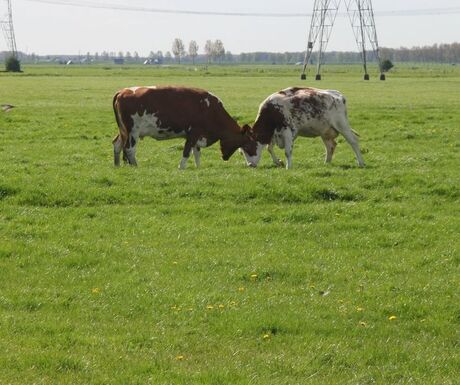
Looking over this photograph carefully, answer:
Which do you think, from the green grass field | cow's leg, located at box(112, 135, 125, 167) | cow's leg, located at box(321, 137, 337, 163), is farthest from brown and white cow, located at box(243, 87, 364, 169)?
cow's leg, located at box(112, 135, 125, 167)

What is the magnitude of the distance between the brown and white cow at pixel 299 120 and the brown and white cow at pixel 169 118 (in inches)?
20.0

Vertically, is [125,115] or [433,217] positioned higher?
[125,115]

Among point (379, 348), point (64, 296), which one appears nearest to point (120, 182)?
point (64, 296)

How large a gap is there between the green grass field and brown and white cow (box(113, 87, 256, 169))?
93 centimetres

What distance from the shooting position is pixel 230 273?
10.7 meters

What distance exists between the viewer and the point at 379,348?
820 cm

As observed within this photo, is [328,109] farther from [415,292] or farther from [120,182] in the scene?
[415,292]

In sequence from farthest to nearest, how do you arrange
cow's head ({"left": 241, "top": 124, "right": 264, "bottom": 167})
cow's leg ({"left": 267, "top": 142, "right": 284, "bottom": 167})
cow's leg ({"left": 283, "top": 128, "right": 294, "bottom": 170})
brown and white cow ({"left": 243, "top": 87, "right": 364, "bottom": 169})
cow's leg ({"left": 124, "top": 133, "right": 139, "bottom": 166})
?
cow's head ({"left": 241, "top": 124, "right": 264, "bottom": 167}) → brown and white cow ({"left": 243, "top": 87, "right": 364, "bottom": 169}) → cow's leg ({"left": 267, "top": 142, "right": 284, "bottom": 167}) → cow's leg ({"left": 283, "top": 128, "right": 294, "bottom": 170}) → cow's leg ({"left": 124, "top": 133, "right": 139, "bottom": 166})

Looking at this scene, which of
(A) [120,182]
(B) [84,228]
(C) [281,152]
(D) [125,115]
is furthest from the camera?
(C) [281,152]

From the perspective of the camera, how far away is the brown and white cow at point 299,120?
68.7 ft

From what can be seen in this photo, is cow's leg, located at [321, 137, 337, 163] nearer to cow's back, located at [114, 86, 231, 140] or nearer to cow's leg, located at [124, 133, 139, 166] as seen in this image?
cow's back, located at [114, 86, 231, 140]

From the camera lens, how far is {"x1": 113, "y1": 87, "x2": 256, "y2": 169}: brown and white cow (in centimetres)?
2030

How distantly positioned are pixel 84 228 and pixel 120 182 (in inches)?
136

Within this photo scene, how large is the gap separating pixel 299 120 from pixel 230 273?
35.5 feet
